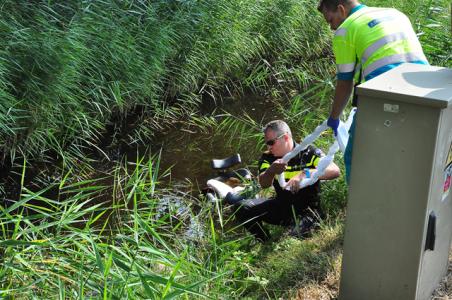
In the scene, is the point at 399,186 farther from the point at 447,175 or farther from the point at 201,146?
the point at 201,146

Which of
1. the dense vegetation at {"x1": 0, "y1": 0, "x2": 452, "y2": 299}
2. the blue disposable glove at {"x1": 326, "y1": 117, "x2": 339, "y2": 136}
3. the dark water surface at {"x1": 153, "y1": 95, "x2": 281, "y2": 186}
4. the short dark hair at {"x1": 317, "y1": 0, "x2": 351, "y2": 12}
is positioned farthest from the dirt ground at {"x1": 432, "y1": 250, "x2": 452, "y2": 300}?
the dark water surface at {"x1": 153, "y1": 95, "x2": 281, "y2": 186}

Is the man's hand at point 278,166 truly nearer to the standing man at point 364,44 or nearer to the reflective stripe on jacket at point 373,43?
the standing man at point 364,44

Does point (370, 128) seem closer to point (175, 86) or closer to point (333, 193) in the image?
point (333, 193)

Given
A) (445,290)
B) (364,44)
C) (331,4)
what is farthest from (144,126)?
(445,290)

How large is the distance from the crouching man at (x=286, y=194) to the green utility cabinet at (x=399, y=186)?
1.32 metres

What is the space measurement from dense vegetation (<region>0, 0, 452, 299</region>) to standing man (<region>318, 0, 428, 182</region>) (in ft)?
3.15

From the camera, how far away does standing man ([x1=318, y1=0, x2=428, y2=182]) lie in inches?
151

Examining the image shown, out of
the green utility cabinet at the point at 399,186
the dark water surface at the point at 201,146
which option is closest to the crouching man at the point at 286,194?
the green utility cabinet at the point at 399,186

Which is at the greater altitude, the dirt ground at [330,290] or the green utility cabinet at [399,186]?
the green utility cabinet at [399,186]

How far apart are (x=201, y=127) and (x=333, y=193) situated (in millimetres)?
3165

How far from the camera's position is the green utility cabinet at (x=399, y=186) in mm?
2812

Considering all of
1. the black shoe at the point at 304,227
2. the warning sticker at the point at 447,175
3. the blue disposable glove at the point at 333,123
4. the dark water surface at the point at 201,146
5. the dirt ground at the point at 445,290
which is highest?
the warning sticker at the point at 447,175

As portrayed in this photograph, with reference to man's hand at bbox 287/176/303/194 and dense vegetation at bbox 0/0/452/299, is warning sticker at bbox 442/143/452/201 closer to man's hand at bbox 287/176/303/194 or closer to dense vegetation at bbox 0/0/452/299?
dense vegetation at bbox 0/0/452/299

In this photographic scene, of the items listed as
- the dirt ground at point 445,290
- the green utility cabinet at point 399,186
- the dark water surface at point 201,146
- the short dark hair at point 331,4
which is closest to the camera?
the green utility cabinet at point 399,186
